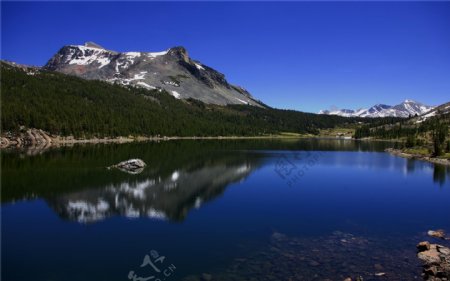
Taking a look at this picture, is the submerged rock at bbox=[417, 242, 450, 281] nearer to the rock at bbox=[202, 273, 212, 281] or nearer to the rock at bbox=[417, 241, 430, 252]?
the rock at bbox=[417, 241, 430, 252]

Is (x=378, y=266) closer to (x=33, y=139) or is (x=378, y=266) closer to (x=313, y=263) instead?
(x=313, y=263)

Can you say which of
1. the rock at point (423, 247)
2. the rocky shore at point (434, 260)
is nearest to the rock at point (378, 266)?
the rocky shore at point (434, 260)

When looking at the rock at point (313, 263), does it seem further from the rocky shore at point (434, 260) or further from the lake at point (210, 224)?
the rocky shore at point (434, 260)

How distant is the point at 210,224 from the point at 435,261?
844 inches

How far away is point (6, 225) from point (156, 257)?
18780mm

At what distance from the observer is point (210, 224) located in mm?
41375

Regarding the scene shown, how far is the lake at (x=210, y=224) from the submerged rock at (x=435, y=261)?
0.79 metres

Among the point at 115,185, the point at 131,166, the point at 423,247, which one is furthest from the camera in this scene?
the point at 131,166

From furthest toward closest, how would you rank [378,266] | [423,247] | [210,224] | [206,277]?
[210,224] → [423,247] → [378,266] → [206,277]

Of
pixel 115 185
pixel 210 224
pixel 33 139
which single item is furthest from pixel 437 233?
pixel 33 139

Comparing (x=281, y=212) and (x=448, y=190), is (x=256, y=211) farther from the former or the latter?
(x=448, y=190)

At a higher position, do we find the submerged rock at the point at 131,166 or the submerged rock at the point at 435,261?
the submerged rock at the point at 131,166

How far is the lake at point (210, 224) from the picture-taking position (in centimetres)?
2839

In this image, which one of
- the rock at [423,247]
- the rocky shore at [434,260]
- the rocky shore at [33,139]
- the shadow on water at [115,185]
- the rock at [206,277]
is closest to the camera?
the rock at [206,277]
